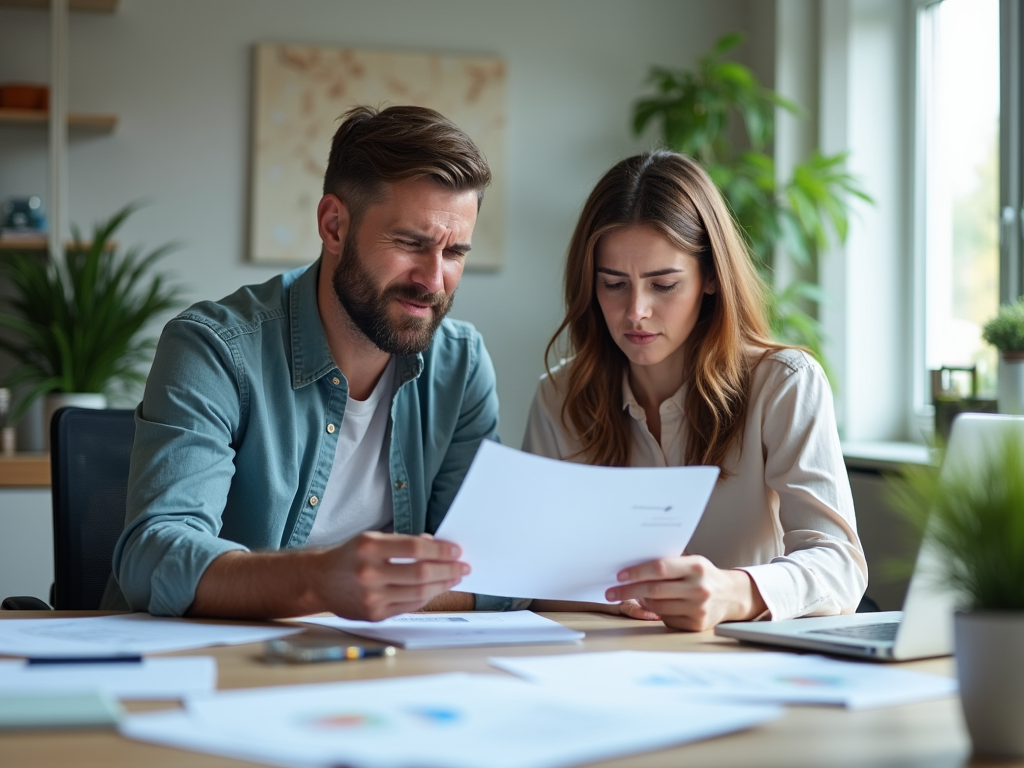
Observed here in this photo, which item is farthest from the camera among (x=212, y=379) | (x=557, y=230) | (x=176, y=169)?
(x=557, y=230)

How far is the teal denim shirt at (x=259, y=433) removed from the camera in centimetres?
137

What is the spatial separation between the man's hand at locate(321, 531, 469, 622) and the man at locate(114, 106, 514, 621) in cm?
29

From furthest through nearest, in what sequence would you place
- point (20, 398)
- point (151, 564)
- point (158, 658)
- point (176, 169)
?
1. point (176, 169)
2. point (20, 398)
3. point (151, 564)
4. point (158, 658)

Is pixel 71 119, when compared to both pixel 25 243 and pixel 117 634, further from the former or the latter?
pixel 117 634

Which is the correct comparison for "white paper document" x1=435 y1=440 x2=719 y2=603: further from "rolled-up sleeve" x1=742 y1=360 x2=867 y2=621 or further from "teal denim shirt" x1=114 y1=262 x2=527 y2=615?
"teal denim shirt" x1=114 y1=262 x2=527 y2=615

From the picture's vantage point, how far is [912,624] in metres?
1.09

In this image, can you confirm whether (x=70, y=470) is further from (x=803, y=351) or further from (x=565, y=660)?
(x=803, y=351)

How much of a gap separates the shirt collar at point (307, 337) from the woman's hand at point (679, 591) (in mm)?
646

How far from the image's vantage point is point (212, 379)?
157cm

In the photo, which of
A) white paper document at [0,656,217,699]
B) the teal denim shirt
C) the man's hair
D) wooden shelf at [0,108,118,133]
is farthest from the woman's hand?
wooden shelf at [0,108,118,133]

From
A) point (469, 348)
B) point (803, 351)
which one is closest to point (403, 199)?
point (469, 348)

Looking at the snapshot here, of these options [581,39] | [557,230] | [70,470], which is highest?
[581,39]

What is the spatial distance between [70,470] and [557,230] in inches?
96.9

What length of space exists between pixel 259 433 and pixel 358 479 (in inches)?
8.4
